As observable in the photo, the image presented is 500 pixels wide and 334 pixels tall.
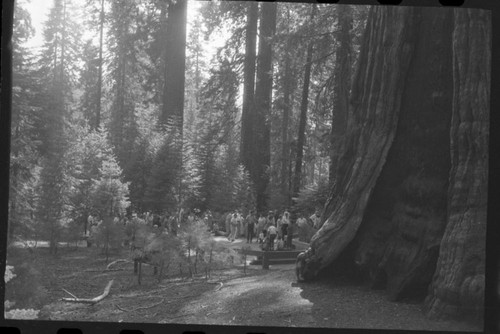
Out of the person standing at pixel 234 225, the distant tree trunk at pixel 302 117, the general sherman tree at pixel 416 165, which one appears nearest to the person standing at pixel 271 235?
the person standing at pixel 234 225

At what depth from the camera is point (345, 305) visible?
6367mm

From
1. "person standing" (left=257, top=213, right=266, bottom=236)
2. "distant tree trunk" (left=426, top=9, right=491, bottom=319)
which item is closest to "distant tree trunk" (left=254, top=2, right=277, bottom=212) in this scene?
"person standing" (left=257, top=213, right=266, bottom=236)

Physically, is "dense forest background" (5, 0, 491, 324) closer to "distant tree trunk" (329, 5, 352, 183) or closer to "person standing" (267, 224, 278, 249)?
"distant tree trunk" (329, 5, 352, 183)

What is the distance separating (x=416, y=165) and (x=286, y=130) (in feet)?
38.3

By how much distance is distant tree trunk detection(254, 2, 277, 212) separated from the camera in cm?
1536

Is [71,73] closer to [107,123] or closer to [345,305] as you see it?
[107,123]

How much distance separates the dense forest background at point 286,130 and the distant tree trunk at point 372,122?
20 millimetres

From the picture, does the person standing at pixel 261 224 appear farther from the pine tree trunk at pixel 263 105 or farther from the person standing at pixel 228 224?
the pine tree trunk at pixel 263 105

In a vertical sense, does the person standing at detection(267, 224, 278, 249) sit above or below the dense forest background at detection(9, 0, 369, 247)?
below

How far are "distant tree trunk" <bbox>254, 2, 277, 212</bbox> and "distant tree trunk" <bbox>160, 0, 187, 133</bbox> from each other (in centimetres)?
263

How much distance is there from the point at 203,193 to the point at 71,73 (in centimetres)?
793

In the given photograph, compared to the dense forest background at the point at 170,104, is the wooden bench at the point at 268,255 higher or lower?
lower

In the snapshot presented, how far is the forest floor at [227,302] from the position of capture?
6.08 metres

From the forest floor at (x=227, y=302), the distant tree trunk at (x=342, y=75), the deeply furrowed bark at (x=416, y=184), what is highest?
the distant tree trunk at (x=342, y=75)
